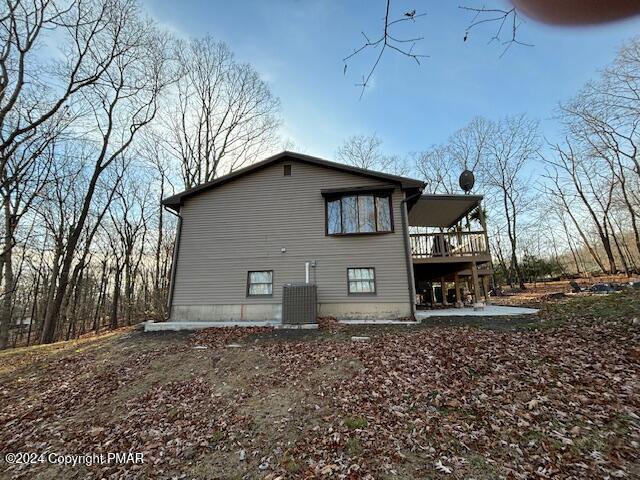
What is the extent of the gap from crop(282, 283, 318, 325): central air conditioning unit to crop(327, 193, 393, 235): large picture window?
7.92ft

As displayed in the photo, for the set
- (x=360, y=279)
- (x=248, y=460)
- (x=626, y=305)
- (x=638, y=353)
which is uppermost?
(x=360, y=279)

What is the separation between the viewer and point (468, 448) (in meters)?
3.50

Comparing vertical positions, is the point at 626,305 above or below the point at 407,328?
above

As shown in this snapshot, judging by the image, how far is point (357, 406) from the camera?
458cm

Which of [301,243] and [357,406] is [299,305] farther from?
[357,406]

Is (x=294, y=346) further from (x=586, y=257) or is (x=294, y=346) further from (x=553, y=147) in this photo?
(x=586, y=257)

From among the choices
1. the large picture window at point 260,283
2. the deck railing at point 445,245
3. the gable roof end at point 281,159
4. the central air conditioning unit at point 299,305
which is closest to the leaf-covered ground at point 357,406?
the central air conditioning unit at point 299,305

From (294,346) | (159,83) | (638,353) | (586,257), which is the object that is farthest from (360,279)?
(586,257)

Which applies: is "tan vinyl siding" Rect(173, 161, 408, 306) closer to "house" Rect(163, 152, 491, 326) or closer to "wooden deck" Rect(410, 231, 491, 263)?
"house" Rect(163, 152, 491, 326)

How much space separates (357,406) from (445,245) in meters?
9.45

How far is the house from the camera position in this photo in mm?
10398

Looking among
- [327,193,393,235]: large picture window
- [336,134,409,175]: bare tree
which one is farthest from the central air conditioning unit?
[336,134,409,175]: bare tree

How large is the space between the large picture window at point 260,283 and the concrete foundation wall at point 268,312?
0.45 metres

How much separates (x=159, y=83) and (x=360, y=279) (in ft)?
51.3
